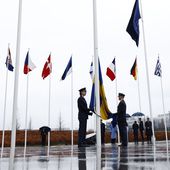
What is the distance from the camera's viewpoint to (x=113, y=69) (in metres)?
18.3

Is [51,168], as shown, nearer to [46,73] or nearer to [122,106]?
[122,106]

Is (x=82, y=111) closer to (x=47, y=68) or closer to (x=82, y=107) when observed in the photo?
(x=82, y=107)

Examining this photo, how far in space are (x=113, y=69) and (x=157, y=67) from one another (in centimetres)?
273

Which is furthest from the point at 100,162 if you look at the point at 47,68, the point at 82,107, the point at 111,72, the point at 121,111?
the point at 111,72

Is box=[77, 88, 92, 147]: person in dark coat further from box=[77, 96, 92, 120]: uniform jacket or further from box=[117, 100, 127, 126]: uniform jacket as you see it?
box=[117, 100, 127, 126]: uniform jacket

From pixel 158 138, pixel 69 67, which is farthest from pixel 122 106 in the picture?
pixel 158 138

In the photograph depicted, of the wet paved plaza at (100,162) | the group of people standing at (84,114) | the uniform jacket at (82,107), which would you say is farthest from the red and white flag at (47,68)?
the wet paved plaza at (100,162)

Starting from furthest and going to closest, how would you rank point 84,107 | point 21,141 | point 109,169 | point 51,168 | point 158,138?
point 158,138 → point 21,141 → point 84,107 → point 51,168 → point 109,169

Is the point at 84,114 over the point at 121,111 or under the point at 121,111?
under

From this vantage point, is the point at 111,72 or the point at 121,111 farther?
the point at 111,72

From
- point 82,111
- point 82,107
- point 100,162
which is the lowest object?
point 100,162

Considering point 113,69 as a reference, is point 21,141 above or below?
below

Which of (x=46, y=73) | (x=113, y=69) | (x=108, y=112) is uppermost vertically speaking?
(x=113, y=69)

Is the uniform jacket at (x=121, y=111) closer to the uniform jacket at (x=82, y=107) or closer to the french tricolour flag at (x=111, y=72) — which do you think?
the uniform jacket at (x=82, y=107)
